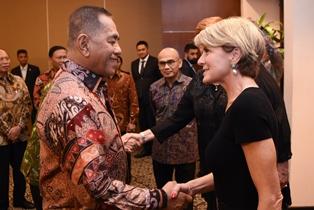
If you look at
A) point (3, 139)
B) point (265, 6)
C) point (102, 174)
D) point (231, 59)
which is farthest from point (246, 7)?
point (102, 174)

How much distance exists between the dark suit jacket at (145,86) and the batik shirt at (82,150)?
5.39m

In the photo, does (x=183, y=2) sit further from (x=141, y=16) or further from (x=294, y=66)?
(x=294, y=66)

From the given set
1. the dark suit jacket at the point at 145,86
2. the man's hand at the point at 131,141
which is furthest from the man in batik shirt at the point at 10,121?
the dark suit jacket at the point at 145,86

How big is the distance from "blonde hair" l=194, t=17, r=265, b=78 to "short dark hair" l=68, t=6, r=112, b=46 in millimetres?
459

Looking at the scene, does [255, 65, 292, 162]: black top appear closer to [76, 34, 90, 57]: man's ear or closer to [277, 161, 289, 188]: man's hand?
[277, 161, 289, 188]: man's hand

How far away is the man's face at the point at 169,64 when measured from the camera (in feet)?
13.4

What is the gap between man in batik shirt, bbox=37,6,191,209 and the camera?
157 cm

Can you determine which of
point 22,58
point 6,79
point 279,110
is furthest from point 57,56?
point 22,58

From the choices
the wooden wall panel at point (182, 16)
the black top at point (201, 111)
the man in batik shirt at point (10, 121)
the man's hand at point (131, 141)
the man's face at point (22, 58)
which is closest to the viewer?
the man's hand at point (131, 141)

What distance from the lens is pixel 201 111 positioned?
9.93 ft

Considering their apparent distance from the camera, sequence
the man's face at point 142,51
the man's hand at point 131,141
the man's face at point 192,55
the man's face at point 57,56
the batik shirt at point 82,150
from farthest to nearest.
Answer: the man's face at point 142,51
the man's face at point 192,55
the man's face at point 57,56
the man's hand at point 131,141
the batik shirt at point 82,150

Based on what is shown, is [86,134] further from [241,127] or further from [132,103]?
[132,103]

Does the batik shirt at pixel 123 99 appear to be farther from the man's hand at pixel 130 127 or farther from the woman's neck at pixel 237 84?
the woman's neck at pixel 237 84

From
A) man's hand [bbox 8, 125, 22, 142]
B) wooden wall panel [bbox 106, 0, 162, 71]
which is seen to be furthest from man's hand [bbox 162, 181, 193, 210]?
wooden wall panel [bbox 106, 0, 162, 71]
